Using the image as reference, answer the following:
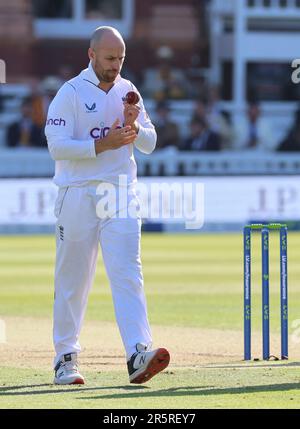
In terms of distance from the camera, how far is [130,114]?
812 centimetres

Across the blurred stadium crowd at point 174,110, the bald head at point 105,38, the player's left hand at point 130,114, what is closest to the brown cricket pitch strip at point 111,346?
the player's left hand at point 130,114

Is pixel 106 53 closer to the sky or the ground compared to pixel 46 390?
closer to the sky

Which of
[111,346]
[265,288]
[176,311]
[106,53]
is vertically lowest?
[176,311]

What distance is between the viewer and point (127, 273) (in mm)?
8062

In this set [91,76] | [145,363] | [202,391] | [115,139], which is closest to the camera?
[202,391]

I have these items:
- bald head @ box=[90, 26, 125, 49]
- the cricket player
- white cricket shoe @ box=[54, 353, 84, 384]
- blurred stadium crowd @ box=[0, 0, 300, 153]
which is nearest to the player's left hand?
the cricket player

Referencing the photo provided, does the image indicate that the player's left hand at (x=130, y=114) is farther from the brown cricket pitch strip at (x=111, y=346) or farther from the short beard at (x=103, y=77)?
the brown cricket pitch strip at (x=111, y=346)

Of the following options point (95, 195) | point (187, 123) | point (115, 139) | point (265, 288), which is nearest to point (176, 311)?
point (265, 288)

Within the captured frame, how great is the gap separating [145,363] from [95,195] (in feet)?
3.48

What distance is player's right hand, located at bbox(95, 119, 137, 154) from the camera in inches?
315

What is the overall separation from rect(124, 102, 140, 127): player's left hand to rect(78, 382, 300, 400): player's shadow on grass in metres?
1.59

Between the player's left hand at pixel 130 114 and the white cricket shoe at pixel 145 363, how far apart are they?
132 centimetres

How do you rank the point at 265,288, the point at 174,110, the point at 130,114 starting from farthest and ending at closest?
the point at 174,110
the point at 265,288
the point at 130,114

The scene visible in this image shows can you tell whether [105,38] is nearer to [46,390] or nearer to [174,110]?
[46,390]
